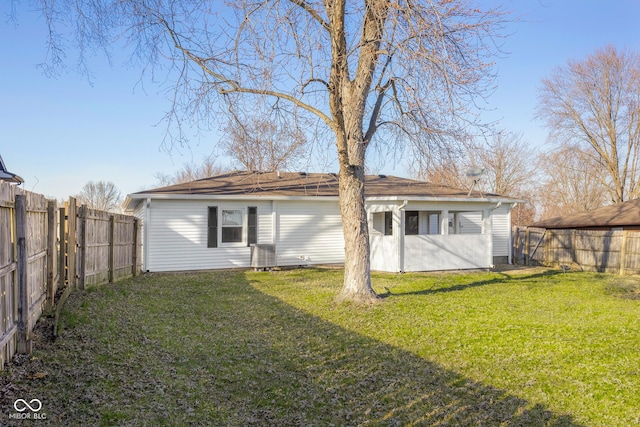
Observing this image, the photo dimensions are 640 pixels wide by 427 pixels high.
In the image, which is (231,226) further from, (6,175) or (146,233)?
(6,175)

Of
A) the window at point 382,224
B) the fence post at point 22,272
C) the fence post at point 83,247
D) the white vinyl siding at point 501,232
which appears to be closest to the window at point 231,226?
the window at point 382,224

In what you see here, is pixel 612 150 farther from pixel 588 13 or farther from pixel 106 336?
pixel 106 336

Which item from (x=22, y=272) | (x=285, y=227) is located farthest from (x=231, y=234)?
(x=22, y=272)

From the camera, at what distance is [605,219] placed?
1989 centimetres

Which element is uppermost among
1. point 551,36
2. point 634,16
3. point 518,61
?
point 634,16

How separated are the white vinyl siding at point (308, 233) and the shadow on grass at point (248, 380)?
847cm

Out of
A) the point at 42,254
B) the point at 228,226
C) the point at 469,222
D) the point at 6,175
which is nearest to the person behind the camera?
the point at 42,254

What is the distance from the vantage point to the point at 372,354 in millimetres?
5824

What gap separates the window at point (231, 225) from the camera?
50.4 feet

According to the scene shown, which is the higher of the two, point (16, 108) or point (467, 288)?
point (16, 108)

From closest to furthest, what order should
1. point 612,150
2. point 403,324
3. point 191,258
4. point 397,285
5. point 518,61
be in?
1. point 403,324
2. point 518,61
3. point 397,285
4. point 191,258
5. point 612,150

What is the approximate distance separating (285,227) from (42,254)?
1010 cm

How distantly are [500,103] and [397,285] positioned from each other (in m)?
5.45

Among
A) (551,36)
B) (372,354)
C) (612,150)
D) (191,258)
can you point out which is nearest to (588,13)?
(551,36)
